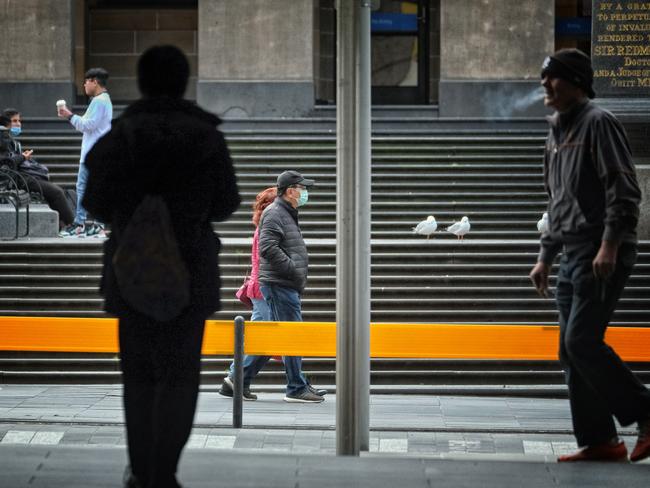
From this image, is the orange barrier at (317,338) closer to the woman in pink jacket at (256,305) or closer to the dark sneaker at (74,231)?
the woman in pink jacket at (256,305)

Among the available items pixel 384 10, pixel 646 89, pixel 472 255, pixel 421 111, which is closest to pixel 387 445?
pixel 472 255

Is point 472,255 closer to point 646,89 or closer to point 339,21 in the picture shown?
point 646,89

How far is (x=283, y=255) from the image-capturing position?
1022cm

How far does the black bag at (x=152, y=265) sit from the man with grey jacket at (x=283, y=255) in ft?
18.2

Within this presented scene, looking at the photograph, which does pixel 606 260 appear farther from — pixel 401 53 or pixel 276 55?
pixel 401 53

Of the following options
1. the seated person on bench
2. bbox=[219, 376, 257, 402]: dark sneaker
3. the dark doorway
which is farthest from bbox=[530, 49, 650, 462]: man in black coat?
the dark doorway

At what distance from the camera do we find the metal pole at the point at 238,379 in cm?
898

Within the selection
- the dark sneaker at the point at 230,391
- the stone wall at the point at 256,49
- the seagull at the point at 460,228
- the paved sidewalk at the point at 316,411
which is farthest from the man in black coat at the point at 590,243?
the stone wall at the point at 256,49

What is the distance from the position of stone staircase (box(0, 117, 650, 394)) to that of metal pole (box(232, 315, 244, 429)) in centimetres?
268

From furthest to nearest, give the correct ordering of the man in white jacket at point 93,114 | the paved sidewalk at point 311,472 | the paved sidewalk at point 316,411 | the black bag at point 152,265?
the man in white jacket at point 93,114 < the paved sidewalk at point 316,411 < the paved sidewalk at point 311,472 < the black bag at point 152,265

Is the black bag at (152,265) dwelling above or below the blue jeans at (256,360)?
above

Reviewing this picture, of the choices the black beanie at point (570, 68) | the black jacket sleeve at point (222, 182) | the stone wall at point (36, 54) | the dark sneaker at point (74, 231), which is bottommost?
the dark sneaker at point (74, 231)

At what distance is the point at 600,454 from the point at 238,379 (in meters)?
3.82

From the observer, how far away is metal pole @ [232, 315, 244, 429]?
8.98 metres
